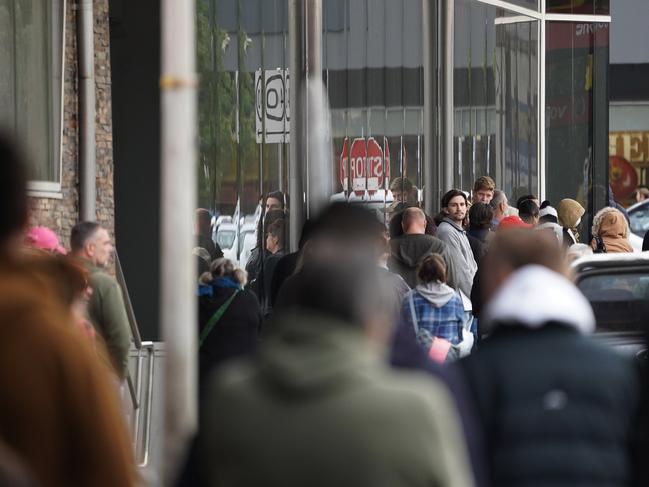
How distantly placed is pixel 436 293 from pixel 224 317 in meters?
1.86

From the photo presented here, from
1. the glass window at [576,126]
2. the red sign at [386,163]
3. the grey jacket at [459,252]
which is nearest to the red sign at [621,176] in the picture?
the glass window at [576,126]

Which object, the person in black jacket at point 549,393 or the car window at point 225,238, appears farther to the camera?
the car window at point 225,238

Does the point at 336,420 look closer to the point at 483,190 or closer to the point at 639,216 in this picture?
the point at 483,190

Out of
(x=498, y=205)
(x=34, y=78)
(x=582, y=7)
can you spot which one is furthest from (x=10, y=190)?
(x=582, y=7)

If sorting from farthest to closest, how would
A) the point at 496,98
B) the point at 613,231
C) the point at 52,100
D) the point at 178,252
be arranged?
the point at 496,98, the point at 52,100, the point at 613,231, the point at 178,252

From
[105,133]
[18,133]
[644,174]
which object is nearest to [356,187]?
[105,133]

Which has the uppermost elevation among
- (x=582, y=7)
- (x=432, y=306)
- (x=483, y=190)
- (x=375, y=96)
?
(x=582, y=7)

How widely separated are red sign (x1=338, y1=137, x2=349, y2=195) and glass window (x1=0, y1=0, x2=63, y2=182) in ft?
15.6

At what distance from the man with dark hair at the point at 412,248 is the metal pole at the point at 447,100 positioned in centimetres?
831

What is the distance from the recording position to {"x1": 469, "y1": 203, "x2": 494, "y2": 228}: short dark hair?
1372 cm

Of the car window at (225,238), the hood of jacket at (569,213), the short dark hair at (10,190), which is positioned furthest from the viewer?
the car window at (225,238)

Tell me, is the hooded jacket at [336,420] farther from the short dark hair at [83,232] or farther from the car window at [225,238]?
the car window at [225,238]

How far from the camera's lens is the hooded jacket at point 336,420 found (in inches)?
130

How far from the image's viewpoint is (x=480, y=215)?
1371cm
